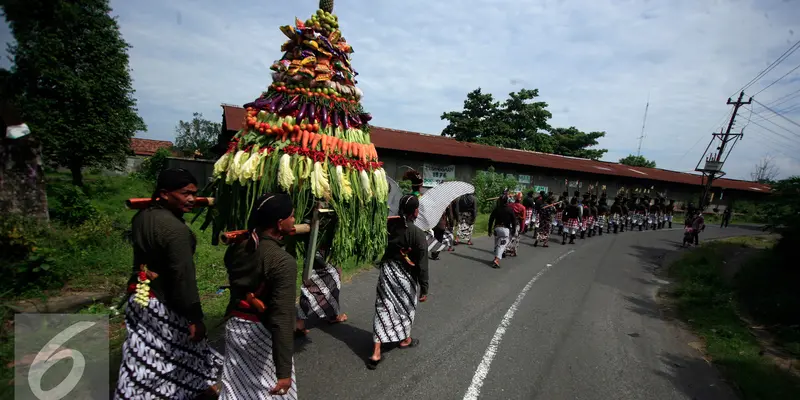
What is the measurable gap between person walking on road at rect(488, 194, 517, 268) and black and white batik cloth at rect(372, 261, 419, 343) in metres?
5.07

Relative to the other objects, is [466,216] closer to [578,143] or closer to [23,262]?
[23,262]

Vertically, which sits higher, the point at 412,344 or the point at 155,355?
the point at 155,355

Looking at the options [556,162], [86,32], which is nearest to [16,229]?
[86,32]

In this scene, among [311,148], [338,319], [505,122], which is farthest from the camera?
[505,122]

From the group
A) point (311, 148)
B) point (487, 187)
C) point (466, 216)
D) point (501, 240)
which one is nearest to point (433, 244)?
point (501, 240)

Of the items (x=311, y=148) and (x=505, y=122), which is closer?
(x=311, y=148)

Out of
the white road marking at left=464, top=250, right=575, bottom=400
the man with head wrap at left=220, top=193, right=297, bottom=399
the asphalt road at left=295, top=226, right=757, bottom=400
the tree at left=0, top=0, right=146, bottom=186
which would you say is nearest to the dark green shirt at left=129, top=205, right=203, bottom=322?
the man with head wrap at left=220, top=193, right=297, bottom=399

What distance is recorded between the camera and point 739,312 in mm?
6984

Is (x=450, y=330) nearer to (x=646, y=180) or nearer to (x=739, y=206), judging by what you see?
(x=646, y=180)

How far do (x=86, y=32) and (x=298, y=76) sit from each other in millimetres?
14484

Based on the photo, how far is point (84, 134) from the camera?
1266 centimetres

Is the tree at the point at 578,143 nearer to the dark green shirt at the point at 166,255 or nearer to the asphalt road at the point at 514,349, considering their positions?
the asphalt road at the point at 514,349

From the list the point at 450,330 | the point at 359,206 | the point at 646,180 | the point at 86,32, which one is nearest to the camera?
the point at 359,206

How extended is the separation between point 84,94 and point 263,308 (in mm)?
14460
